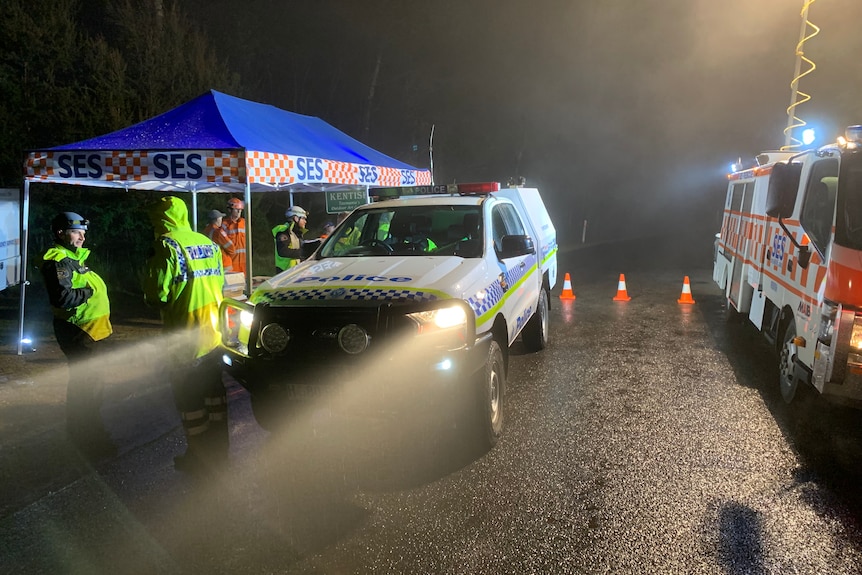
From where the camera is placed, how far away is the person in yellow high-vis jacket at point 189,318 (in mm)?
3959

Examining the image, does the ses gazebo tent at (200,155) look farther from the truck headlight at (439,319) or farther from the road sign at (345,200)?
the truck headlight at (439,319)

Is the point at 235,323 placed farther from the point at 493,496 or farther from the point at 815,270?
the point at 815,270

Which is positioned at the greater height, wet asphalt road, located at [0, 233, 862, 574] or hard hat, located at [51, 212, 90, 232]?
hard hat, located at [51, 212, 90, 232]

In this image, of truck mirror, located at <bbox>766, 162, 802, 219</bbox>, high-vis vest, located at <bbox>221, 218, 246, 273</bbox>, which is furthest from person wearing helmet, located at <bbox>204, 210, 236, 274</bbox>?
truck mirror, located at <bbox>766, 162, 802, 219</bbox>

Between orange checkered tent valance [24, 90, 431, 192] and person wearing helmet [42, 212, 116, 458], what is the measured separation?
2416mm

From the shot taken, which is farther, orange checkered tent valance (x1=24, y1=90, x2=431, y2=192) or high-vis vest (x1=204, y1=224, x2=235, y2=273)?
high-vis vest (x1=204, y1=224, x2=235, y2=273)

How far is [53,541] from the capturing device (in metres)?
3.32

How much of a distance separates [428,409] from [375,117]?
26.2 meters

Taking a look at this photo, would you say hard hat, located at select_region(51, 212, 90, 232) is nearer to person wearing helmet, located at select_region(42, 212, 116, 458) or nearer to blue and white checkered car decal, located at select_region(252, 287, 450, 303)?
person wearing helmet, located at select_region(42, 212, 116, 458)

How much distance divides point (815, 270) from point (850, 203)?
0.56m

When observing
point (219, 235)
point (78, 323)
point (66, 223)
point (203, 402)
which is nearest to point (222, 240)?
point (219, 235)

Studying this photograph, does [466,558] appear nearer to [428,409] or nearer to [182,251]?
[428,409]

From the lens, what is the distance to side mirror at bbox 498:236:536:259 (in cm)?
511

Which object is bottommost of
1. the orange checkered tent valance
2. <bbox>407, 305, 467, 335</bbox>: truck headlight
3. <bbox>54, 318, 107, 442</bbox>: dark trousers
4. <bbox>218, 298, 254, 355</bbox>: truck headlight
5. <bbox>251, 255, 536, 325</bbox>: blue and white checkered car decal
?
<bbox>54, 318, 107, 442</bbox>: dark trousers
